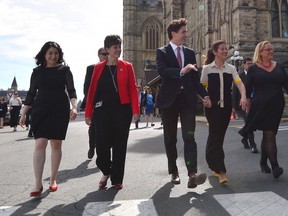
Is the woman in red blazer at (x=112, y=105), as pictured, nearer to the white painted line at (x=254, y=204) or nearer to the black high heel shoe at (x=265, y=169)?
the white painted line at (x=254, y=204)

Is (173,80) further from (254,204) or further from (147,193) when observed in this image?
(254,204)

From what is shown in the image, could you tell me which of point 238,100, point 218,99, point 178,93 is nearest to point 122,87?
point 178,93

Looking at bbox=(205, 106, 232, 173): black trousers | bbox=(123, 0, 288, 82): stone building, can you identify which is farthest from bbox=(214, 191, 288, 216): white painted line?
bbox=(123, 0, 288, 82): stone building

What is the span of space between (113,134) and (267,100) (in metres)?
2.11

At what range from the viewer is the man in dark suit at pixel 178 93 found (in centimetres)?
430

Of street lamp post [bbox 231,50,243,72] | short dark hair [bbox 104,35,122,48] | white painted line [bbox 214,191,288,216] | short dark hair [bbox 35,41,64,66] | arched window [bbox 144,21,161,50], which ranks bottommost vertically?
white painted line [bbox 214,191,288,216]

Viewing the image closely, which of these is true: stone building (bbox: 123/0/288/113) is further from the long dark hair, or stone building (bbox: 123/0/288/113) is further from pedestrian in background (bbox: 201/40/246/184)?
pedestrian in background (bbox: 201/40/246/184)

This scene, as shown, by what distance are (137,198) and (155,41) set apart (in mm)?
59837

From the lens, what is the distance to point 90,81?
438cm

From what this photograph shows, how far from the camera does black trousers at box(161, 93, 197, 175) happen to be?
4.27 meters

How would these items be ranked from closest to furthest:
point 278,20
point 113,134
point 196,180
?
point 196,180 → point 113,134 → point 278,20

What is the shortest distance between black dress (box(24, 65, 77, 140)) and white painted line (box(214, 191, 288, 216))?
197 cm

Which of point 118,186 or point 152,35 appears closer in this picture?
point 118,186

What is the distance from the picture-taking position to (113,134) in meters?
4.35
